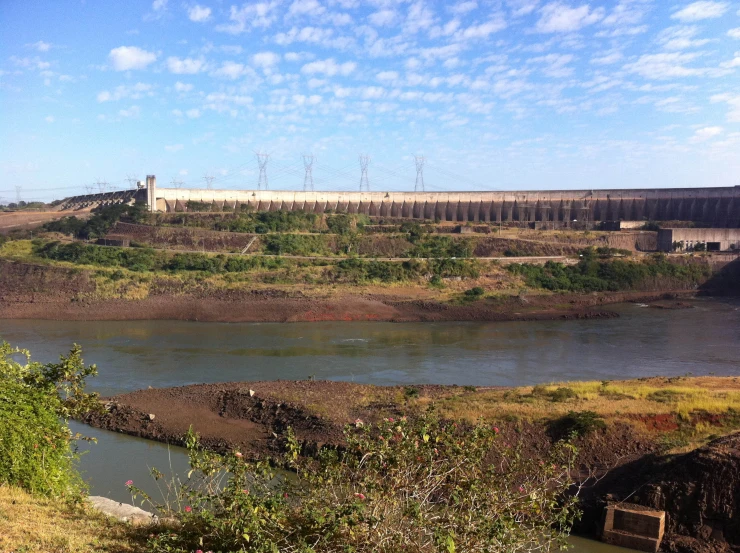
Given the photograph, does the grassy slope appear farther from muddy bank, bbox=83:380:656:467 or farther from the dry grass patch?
the dry grass patch

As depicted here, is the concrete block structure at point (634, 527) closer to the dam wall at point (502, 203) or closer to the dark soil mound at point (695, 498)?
the dark soil mound at point (695, 498)

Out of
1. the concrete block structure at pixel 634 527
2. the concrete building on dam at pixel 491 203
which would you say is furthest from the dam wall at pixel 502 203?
the concrete block structure at pixel 634 527

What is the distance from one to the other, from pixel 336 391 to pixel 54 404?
10.1 metres

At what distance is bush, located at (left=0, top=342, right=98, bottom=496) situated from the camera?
27.3ft

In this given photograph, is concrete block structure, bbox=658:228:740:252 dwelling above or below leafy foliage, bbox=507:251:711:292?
Answer: above

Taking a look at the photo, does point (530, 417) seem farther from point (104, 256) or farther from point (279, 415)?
point (104, 256)

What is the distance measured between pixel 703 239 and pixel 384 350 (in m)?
34.2

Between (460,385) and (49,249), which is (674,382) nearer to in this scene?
(460,385)

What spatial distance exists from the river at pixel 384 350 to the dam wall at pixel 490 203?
2581 cm

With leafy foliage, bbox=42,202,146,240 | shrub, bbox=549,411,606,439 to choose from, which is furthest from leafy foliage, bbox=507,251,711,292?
leafy foliage, bbox=42,202,146,240

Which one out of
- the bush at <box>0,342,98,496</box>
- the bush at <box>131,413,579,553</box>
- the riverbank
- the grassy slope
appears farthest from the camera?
the grassy slope

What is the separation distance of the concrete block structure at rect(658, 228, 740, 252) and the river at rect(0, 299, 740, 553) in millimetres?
14082

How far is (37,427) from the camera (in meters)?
8.67

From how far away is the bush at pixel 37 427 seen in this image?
8336 millimetres
